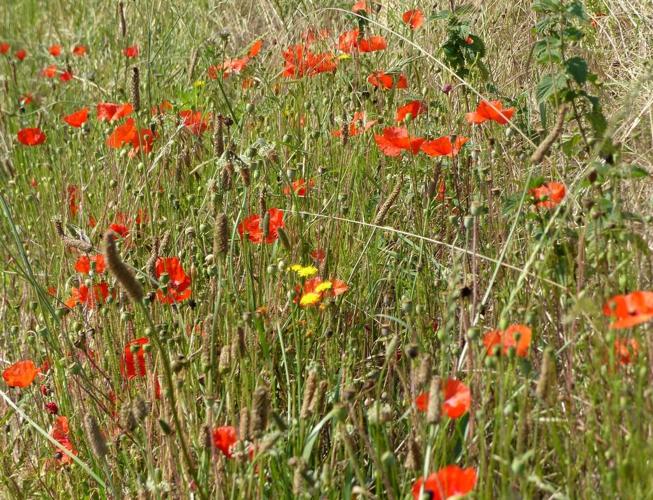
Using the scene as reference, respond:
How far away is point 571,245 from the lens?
195 cm

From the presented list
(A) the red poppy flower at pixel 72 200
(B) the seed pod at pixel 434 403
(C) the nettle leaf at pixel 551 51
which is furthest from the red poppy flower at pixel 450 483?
(A) the red poppy flower at pixel 72 200

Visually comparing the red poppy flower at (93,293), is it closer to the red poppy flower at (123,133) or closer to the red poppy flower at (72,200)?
the red poppy flower at (123,133)

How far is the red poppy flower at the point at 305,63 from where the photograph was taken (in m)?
2.97

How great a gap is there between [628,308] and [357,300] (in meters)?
0.96

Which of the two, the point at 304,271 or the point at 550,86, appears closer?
the point at 304,271

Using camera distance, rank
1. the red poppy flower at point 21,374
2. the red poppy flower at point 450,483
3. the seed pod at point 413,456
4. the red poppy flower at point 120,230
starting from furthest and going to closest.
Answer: the red poppy flower at point 120,230 → the red poppy flower at point 21,374 → the seed pod at point 413,456 → the red poppy flower at point 450,483

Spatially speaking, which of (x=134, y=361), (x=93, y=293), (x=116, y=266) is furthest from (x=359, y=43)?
(x=116, y=266)

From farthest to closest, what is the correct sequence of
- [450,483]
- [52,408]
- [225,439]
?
[52,408] < [225,439] < [450,483]

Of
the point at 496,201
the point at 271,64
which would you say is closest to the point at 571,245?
the point at 496,201

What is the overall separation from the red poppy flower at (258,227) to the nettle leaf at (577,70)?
0.72 meters

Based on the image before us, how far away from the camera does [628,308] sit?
1.45 meters

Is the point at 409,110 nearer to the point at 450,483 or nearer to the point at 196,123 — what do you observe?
the point at 196,123

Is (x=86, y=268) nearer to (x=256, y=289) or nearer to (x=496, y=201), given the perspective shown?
(x=256, y=289)

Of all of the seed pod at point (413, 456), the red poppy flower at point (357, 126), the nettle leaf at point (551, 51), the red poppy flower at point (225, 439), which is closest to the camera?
the seed pod at point (413, 456)
